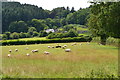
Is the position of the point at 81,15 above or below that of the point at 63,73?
above

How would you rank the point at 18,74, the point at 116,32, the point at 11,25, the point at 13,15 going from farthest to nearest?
1. the point at 13,15
2. the point at 11,25
3. the point at 116,32
4. the point at 18,74

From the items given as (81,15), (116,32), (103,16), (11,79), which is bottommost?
(11,79)

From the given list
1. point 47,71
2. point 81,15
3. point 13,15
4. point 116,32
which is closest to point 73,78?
point 47,71

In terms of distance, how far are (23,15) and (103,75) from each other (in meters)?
35.0

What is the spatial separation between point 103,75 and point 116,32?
1261 centimetres

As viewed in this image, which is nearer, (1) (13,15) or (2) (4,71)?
(2) (4,71)

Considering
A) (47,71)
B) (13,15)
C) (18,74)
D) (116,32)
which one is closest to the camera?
(18,74)

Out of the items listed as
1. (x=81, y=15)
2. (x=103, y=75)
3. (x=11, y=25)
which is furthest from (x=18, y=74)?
(x=81, y=15)

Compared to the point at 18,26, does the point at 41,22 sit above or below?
above

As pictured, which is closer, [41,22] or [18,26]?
[18,26]

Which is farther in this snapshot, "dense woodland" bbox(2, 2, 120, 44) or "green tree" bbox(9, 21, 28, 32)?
"green tree" bbox(9, 21, 28, 32)

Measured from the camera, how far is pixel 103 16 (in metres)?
20.4

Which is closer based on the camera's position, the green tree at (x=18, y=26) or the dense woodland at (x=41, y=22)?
the dense woodland at (x=41, y=22)

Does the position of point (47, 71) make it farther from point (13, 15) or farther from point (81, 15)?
point (81, 15)
